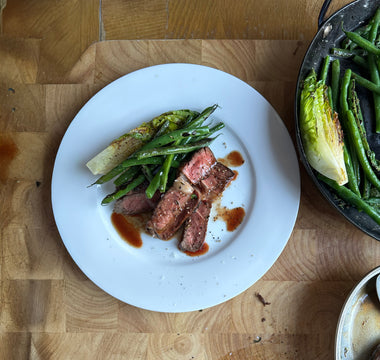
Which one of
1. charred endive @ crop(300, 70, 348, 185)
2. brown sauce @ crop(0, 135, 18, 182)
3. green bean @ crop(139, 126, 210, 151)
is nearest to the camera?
charred endive @ crop(300, 70, 348, 185)

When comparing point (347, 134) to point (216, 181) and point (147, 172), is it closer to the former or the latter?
point (216, 181)

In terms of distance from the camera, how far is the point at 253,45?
3.04m

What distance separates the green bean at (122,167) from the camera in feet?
8.86

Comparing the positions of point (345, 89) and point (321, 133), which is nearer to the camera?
point (321, 133)

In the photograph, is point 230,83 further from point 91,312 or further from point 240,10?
point 91,312

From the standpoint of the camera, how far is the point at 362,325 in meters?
2.75

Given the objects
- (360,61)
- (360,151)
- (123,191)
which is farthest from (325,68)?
(123,191)

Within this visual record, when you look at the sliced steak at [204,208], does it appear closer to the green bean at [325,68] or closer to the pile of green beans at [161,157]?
the pile of green beans at [161,157]

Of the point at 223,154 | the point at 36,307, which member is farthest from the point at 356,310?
the point at 36,307

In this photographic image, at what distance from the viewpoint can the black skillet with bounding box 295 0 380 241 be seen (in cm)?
270

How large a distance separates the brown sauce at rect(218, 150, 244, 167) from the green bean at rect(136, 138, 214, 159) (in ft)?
0.66

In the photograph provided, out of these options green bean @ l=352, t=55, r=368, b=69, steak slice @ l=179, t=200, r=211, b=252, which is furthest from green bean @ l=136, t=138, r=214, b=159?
green bean @ l=352, t=55, r=368, b=69

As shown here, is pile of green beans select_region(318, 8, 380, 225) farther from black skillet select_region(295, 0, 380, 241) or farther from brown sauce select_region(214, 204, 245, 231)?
brown sauce select_region(214, 204, 245, 231)

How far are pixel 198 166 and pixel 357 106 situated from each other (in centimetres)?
121
